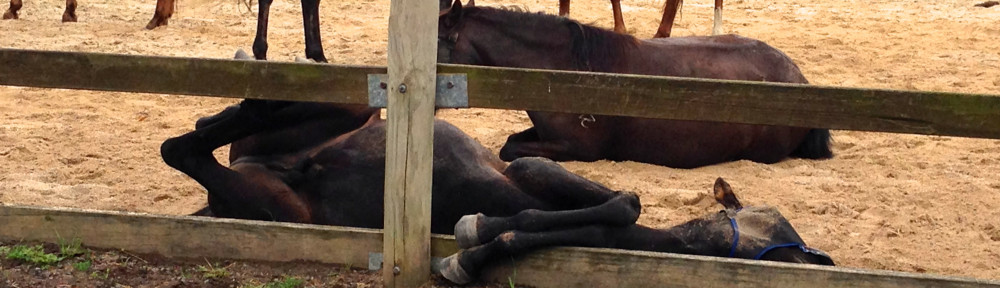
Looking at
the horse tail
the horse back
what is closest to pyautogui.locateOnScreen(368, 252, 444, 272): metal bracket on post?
the horse back

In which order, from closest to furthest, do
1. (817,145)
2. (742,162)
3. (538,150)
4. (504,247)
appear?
(504,247), (538,150), (742,162), (817,145)

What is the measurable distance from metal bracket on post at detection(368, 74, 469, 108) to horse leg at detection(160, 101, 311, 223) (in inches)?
31.6

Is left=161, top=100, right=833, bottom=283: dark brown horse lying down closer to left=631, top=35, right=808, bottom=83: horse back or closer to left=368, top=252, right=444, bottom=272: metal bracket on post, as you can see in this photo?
left=368, top=252, right=444, bottom=272: metal bracket on post

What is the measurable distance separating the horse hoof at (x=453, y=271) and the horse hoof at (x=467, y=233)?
0.04m

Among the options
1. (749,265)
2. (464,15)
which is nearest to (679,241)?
(749,265)

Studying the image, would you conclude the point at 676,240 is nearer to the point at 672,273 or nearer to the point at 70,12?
the point at 672,273

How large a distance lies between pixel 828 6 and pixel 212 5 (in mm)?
6800

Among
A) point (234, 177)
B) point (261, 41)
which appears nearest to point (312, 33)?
point (261, 41)

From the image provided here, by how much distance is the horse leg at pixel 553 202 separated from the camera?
3.82 meters

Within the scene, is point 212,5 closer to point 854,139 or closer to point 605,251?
point 854,139

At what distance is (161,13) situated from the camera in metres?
11.0

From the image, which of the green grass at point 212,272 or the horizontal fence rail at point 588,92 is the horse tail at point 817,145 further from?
the green grass at point 212,272

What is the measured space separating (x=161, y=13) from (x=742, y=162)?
252 inches

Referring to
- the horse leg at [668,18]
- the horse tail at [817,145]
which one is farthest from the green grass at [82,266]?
the horse leg at [668,18]
